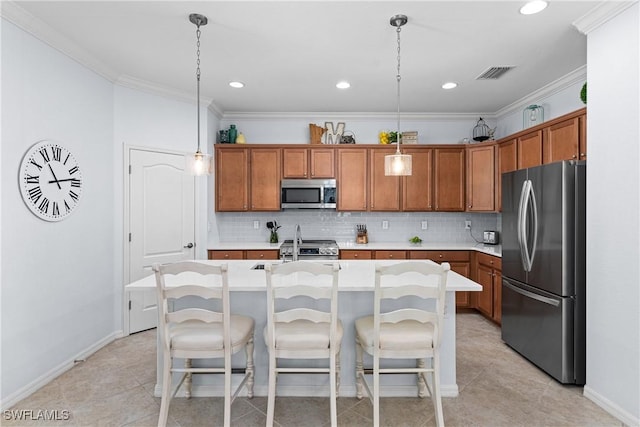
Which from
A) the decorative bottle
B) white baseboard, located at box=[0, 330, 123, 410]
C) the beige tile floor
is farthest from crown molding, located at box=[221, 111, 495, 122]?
the beige tile floor

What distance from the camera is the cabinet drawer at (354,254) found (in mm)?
4566

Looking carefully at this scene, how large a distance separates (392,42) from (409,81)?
0.99 metres

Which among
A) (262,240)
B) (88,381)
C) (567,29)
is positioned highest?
(567,29)

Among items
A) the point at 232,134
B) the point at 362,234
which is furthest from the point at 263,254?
the point at 232,134

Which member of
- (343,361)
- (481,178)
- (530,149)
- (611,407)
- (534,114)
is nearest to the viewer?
(611,407)

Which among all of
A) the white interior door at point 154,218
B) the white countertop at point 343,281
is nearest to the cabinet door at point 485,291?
the white countertop at point 343,281

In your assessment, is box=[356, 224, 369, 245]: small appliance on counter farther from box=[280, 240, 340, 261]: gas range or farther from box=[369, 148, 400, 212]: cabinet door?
box=[280, 240, 340, 261]: gas range

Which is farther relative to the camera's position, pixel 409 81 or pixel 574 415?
pixel 409 81

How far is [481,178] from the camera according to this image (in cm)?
466

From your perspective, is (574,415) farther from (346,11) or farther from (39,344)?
(39,344)

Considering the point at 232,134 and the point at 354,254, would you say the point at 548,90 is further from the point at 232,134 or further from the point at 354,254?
the point at 232,134

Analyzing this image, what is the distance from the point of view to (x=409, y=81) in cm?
385

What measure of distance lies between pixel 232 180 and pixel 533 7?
3.75 metres

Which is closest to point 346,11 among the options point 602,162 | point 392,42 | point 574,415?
point 392,42
